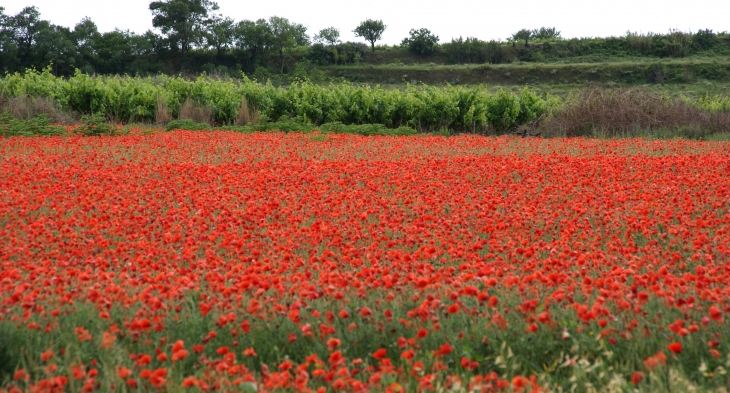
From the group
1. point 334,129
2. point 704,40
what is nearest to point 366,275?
point 334,129

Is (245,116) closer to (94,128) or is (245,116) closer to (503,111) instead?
(94,128)

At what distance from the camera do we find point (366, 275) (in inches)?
151

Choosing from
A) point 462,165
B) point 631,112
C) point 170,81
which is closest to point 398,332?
point 462,165

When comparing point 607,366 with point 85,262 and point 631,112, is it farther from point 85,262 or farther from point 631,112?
point 631,112

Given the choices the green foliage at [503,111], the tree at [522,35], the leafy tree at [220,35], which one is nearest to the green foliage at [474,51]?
the tree at [522,35]

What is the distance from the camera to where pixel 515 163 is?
988 centimetres

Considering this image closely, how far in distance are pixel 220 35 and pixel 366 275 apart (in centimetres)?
6306

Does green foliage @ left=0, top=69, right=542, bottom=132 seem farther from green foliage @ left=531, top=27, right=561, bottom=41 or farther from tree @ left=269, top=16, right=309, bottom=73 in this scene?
green foliage @ left=531, top=27, right=561, bottom=41

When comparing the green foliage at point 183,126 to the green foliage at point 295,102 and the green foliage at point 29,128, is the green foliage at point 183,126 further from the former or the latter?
the green foliage at point 29,128

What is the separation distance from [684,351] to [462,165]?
6774 millimetres

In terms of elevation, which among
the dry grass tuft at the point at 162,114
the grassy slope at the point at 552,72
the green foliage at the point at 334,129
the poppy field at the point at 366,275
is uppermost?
the grassy slope at the point at 552,72

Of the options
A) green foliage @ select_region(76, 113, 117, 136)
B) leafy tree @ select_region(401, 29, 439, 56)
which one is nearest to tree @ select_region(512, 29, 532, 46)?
leafy tree @ select_region(401, 29, 439, 56)

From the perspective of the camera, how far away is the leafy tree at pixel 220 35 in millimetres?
63188

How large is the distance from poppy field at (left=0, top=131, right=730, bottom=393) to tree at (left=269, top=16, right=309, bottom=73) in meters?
51.8
